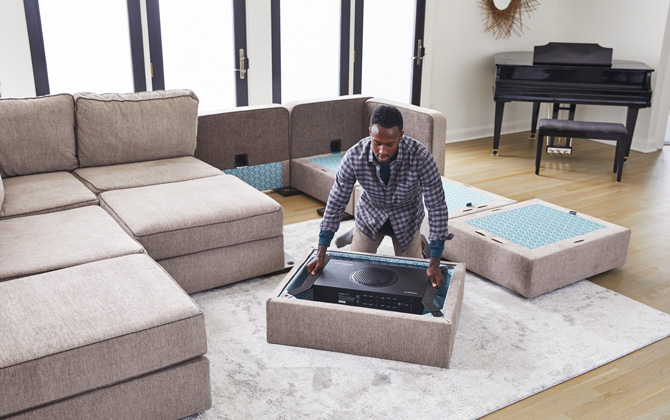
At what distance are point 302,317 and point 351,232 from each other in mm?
776

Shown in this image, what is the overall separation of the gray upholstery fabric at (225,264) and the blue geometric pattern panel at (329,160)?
121 centimetres

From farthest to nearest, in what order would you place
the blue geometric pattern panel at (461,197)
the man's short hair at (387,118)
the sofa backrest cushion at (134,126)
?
the blue geometric pattern panel at (461,197) < the sofa backrest cushion at (134,126) < the man's short hair at (387,118)

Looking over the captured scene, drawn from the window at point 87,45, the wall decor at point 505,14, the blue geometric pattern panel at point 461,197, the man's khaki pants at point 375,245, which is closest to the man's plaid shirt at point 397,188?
the man's khaki pants at point 375,245

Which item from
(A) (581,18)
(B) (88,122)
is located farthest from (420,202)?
(A) (581,18)

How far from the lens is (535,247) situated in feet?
10.5

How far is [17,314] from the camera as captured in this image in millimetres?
2127

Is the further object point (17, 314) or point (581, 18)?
point (581, 18)

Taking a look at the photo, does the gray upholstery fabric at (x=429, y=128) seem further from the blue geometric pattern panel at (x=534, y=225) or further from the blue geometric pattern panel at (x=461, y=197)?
the blue geometric pattern panel at (x=534, y=225)

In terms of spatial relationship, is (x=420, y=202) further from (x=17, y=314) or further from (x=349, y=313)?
(x=17, y=314)

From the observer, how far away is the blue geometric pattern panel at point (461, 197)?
3.78 meters

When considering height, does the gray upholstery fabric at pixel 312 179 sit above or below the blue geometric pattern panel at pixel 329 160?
below

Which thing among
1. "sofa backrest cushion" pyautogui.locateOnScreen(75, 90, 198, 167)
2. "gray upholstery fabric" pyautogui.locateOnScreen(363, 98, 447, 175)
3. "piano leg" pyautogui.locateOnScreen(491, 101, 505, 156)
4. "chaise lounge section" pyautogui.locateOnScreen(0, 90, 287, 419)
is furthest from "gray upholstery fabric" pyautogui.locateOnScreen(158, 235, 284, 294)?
"piano leg" pyautogui.locateOnScreen(491, 101, 505, 156)

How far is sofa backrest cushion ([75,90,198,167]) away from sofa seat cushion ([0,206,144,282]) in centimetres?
70

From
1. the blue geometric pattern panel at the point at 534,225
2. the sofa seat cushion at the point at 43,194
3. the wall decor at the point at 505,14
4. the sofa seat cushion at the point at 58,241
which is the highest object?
the wall decor at the point at 505,14
